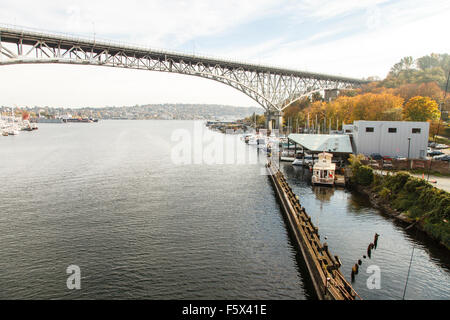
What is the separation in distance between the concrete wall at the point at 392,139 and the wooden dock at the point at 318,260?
67.0ft

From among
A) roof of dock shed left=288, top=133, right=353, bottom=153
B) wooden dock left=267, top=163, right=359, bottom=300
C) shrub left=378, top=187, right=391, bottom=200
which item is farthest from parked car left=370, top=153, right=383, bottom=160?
wooden dock left=267, top=163, right=359, bottom=300

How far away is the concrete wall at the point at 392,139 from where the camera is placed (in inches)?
1555

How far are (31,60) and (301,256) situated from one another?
45.2 meters

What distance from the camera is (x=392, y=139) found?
40219 millimetres

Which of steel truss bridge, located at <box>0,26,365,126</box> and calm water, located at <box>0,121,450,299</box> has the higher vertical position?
steel truss bridge, located at <box>0,26,365,126</box>

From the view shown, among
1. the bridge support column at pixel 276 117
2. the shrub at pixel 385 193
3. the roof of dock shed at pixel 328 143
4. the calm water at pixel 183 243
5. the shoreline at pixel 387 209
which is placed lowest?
the calm water at pixel 183 243

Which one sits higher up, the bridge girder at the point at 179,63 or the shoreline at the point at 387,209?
the bridge girder at the point at 179,63

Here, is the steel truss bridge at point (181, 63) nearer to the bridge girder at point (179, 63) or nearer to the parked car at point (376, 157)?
the bridge girder at point (179, 63)

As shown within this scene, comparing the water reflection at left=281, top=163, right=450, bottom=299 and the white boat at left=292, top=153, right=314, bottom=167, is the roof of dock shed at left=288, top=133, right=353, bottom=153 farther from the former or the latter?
the water reflection at left=281, top=163, right=450, bottom=299

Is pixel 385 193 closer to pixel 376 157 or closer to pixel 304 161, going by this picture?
pixel 376 157

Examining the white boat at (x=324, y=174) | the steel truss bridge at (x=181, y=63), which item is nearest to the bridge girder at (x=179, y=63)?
the steel truss bridge at (x=181, y=63)

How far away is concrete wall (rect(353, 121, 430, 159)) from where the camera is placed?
39.5 meters

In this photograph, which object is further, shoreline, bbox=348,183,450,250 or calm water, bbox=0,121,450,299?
shoreline, bbox=348,183,450,250

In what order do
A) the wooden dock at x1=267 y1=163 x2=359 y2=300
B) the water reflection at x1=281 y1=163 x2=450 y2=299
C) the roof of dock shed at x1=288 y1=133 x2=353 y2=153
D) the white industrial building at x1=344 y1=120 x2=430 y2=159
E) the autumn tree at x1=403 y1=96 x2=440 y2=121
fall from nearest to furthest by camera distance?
the wooden dock at x1=267 y1=163 x2=359 y2=300
the water reflection at x1=281 y1=163 x2=450 y2=299
the white industrial building at x1=344 y1=120 x2=430 y2=159
the roof of dock shed at x1=288 y1=133 x2=353 y2=153
the autumn tree at x1=403 y1=96 x2=440 y2=121
